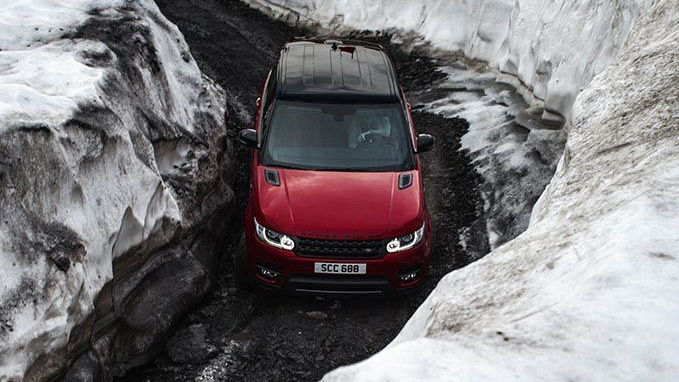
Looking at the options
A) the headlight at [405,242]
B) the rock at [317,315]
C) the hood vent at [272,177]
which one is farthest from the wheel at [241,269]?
the headlight at [405,242]

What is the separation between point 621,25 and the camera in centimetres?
1120

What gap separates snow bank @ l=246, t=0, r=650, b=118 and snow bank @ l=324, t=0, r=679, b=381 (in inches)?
168

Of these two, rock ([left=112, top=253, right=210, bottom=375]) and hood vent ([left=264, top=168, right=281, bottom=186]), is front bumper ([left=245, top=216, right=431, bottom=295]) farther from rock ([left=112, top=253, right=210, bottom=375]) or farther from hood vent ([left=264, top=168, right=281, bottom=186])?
rock ([left=112, top=253, right=210, bottom=375])

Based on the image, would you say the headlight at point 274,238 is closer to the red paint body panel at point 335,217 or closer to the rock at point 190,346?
the red paint body panel at point 335,217

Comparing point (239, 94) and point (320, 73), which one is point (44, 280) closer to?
point (320, 73)

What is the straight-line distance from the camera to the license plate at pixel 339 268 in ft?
27.5

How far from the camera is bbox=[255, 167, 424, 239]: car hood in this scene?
834 cm

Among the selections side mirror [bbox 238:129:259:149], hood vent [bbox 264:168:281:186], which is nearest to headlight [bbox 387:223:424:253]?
hood vent [bbox 264:168:281:186]

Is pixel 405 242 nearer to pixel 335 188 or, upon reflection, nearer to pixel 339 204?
pixel 339 204

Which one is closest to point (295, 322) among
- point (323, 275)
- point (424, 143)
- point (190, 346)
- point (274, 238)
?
point (323, 275)

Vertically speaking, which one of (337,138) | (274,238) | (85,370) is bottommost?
(85,370)

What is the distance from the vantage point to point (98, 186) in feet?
24.8

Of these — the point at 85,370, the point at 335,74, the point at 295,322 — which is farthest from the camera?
the point at 335,74

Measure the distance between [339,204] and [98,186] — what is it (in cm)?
247
